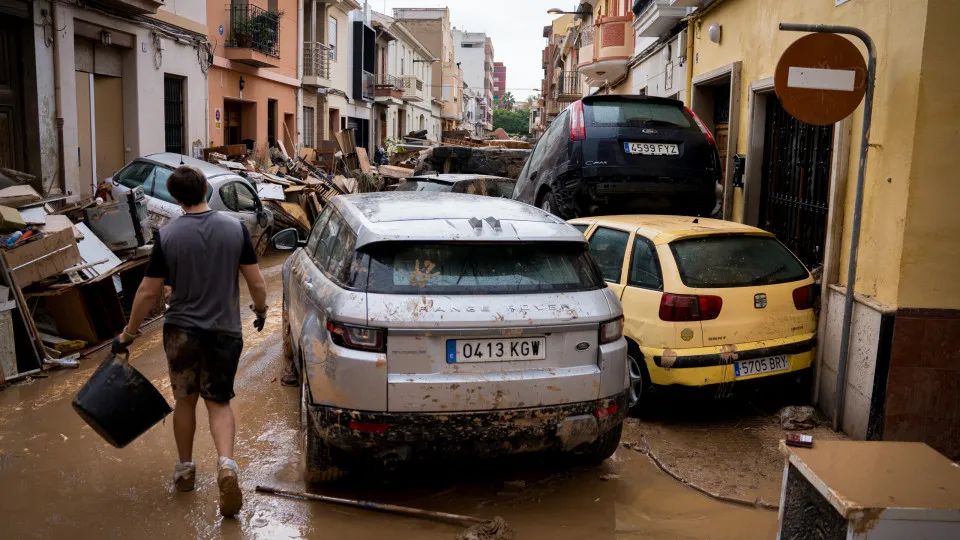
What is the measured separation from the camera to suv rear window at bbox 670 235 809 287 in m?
5.36

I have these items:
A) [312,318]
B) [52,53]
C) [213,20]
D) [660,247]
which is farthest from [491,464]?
[213,20]

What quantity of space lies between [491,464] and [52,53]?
35.9ft

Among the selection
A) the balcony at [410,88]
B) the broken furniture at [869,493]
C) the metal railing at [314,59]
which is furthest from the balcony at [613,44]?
the balcony at [410,88]

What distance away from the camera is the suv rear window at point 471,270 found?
13.0 ft

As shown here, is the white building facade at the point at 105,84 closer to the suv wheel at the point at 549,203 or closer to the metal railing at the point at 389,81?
the suv wheel at the point at 549,203

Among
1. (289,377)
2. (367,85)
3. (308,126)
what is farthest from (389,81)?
(289,377)

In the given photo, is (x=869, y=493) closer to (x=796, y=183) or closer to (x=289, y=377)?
(x=289, y=377)

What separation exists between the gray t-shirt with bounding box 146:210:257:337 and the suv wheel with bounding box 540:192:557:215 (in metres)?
4.48

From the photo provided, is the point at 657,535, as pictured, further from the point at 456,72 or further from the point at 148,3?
the point at 456,72

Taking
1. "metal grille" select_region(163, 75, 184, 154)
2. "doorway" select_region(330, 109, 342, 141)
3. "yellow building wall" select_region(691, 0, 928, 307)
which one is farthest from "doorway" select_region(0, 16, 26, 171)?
"doorway" select_region(330, 109, 342, 141)

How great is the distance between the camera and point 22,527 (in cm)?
379

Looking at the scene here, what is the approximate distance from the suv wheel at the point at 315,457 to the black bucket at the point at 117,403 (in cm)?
80

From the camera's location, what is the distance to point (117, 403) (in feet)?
13.3

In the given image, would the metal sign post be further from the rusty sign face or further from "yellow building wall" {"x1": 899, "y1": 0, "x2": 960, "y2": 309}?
"yellow building wall" {"x1": 899, "y1": 0, "x2": 960, "y2": 309}
